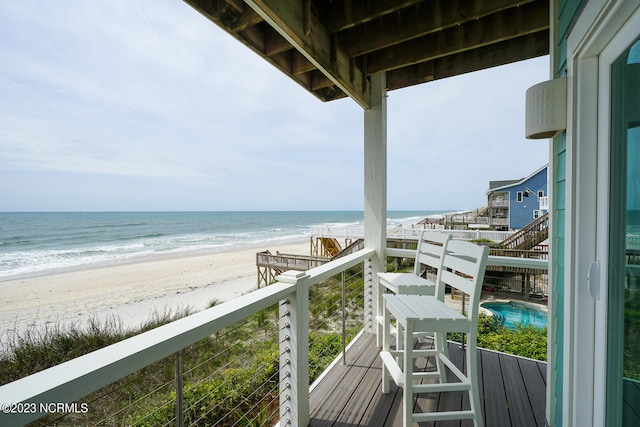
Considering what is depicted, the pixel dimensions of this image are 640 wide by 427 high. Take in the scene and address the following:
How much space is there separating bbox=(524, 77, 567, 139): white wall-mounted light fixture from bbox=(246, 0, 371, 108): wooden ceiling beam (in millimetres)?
1205

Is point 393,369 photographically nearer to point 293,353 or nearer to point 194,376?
point 293,353

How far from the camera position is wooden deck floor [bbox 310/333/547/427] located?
66.0 inches

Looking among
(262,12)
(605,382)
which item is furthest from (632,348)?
(262,12)

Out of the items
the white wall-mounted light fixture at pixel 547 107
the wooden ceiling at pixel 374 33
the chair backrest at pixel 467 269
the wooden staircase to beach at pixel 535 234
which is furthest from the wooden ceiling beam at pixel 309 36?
the wooden staircase to beach at pixel 535 234

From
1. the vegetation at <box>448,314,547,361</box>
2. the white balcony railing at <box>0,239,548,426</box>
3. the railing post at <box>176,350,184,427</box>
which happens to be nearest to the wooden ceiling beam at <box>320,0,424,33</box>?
the white balcony railing at <box>0,239,548,426</box>

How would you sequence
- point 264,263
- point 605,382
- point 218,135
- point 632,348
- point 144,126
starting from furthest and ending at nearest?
point 218,135, point 144,126, point 264,263, point 605,382, point 632,348

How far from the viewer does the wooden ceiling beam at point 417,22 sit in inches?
70.1

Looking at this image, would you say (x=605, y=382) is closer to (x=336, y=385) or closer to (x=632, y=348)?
(x=632, y=348)

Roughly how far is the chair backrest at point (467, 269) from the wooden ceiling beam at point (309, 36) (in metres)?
1.45

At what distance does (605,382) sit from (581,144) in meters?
0.85

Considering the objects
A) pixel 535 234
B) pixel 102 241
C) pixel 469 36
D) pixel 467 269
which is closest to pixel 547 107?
pixel 467 269

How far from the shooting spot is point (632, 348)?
86 cm

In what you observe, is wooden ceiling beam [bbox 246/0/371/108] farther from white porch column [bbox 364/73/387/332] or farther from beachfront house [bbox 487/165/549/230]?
beachfront house [bbox 487/165/549/230]

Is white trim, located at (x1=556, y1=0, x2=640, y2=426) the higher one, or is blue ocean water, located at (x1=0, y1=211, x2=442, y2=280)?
white trim, located at (x1=556, y1=0, x2=640, y2=426)
